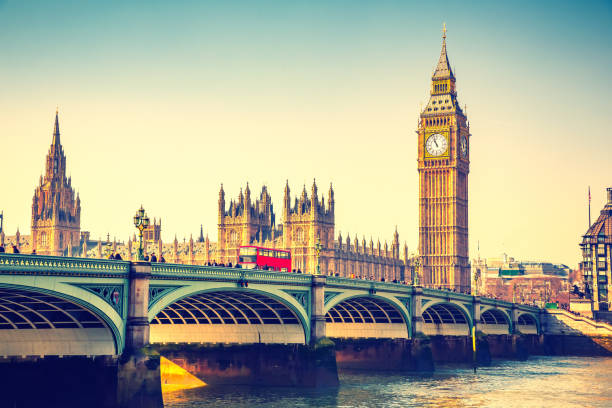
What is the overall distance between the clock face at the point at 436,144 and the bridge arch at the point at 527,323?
44.3m

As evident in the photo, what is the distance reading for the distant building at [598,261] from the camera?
472 ft

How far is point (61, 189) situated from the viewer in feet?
613

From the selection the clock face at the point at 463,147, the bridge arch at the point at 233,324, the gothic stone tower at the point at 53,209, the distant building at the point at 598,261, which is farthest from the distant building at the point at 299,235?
the bridge arch at the point at 233,324

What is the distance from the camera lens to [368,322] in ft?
241

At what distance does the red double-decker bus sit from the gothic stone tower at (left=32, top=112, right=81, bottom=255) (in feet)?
388

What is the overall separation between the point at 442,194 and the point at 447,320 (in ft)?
215

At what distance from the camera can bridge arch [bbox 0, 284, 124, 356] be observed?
1555 inches

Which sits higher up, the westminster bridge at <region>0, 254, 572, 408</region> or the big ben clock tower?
the big ben clock tower

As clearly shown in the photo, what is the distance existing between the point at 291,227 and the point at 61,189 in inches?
2632

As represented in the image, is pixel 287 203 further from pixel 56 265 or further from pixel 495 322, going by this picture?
pixel 56 265

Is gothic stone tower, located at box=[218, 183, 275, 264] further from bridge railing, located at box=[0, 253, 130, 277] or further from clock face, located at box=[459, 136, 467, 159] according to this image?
bridge railing, located at box=[0, 253, 130, 277]

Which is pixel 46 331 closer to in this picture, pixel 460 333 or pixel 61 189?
pixel 460 333

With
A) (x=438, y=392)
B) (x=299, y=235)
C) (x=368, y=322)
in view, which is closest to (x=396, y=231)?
(x=299, y=235)

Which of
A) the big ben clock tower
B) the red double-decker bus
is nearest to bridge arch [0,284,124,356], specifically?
the red double-decker bus
